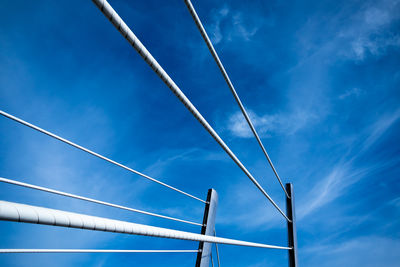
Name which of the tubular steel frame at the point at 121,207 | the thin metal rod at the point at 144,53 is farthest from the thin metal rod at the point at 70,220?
the thin metal rod at the point at 144,53

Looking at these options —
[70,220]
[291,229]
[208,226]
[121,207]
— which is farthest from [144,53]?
[291,229]

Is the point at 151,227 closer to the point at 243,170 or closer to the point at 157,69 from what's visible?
the point at 157,69

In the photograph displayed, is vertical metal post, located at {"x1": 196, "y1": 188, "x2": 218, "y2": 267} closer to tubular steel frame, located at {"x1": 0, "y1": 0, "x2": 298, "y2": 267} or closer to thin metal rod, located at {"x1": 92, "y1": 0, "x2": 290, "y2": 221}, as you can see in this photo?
tubular steel frame, located at {"x1": 0, "y1": 0, "x2": 298, "y2": 267}

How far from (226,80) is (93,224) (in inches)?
84.3

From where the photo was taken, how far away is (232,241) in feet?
6.31

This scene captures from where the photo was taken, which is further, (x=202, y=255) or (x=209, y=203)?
(x=209, y=203)

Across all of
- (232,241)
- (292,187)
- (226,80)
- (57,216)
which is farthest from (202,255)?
(292,187)

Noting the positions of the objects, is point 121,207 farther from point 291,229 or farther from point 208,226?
point 291,229

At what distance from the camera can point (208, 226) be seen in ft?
12.8

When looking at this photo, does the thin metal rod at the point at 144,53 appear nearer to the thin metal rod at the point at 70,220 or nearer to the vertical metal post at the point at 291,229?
the thin metal rod at the point at 70,220

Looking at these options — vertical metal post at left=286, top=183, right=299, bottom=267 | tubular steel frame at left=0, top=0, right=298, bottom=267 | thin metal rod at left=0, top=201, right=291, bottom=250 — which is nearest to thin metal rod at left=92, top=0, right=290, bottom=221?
tubular steel frame at left=0, top=0, right=298, bottom=267

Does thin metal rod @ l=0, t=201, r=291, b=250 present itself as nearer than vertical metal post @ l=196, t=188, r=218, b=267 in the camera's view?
Yes

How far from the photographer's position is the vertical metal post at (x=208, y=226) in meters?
3.65

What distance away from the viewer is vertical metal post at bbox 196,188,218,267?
144 inches
